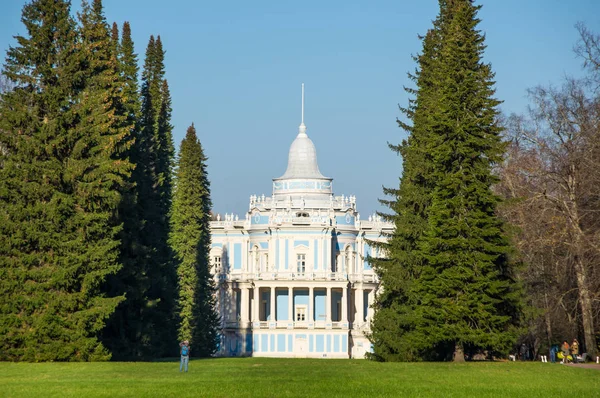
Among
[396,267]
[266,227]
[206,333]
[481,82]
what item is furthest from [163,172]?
[266,227]

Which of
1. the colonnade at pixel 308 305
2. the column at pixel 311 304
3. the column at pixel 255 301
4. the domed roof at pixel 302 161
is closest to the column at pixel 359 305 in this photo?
the colonnade at pixel 308 305

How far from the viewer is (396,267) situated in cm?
4888

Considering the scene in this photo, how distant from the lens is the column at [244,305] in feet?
323

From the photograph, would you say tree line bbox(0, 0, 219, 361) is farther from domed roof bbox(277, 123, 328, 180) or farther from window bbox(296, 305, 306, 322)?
domed roof bbox(277, 123, 328, 180)

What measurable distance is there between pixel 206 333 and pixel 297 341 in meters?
16.8

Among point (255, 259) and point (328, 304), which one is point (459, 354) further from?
point (255, 259)

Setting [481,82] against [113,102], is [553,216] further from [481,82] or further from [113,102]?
[113,102]

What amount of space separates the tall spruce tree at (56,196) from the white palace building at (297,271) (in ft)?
164

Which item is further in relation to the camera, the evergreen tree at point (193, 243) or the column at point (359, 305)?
the column at point (359, 305)

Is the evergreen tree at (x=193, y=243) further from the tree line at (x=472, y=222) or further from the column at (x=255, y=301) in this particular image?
the tree line at (x=472, y=222)

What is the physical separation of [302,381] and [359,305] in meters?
67.4

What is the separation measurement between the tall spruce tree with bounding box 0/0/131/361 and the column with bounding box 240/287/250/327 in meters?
52.3

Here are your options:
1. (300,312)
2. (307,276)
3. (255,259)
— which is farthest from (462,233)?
(255,259)

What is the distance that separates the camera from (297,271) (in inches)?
3962
